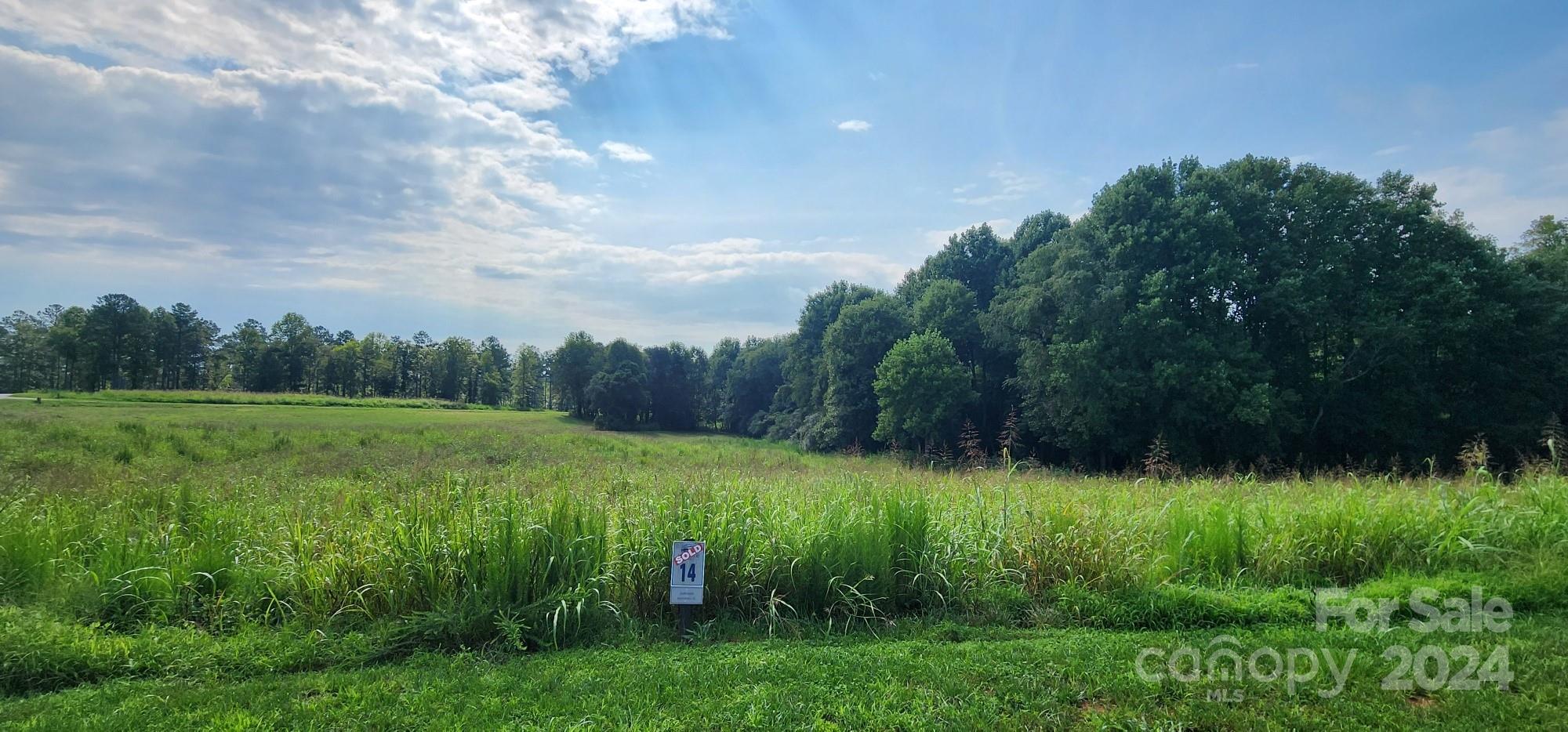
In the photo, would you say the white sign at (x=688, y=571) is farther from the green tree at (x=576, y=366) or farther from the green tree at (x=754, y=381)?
the green tree at (x=576, y=366)

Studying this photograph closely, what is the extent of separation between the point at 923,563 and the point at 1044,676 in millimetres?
1805

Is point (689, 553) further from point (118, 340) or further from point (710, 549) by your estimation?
point (118, 340)

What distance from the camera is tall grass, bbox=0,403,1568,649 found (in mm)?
4750

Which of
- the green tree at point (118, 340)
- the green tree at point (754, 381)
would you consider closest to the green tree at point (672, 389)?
the green tree at point (754, 381)

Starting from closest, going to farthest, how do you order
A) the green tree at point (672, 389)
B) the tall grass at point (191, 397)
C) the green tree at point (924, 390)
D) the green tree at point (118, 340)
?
1. the green tree at point (924, 390)
2. the tall grass at point (191, 397)
3. the green tree at point (118, 340)
4. the green tree at point (672, 389)

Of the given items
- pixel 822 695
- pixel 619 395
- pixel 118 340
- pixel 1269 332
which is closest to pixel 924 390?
pixel 1269 332

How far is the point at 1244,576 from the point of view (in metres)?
5.56

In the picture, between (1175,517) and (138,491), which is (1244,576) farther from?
(138,491)

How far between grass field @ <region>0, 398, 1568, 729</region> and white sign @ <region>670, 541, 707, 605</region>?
34 centimetres

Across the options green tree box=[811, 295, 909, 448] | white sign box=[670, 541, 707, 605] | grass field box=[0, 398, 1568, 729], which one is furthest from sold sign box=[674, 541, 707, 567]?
green tree box=[811, 295, 909, 448]

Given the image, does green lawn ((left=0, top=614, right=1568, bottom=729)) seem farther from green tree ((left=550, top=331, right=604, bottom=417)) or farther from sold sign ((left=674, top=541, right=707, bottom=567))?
green tree ((left=550, top=331, right=604, bottom=417))

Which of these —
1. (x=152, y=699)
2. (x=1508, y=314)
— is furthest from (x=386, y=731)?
(x=1508, y=314)

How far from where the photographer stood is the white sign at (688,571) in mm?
4289

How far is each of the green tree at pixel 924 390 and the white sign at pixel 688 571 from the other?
80.8 feet
